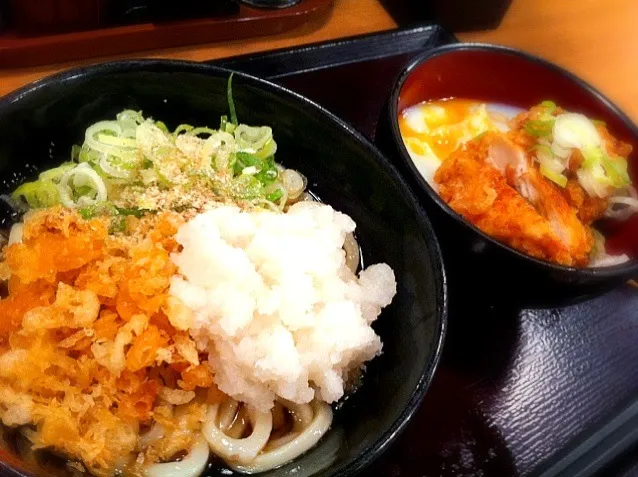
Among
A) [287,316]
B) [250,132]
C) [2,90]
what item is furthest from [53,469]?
[2,90]

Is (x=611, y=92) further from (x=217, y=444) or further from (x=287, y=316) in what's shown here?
(x=217, y=444)

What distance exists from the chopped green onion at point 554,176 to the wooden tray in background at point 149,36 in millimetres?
924

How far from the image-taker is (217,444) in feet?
3.27

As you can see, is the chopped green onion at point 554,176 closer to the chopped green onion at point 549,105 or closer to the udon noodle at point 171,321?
the chopped green onion at point 549,105

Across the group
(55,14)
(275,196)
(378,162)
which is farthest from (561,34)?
(55,14)

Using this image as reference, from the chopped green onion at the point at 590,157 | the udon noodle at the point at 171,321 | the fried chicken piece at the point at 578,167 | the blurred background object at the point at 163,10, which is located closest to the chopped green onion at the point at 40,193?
the udon noodle at the point at 171,321

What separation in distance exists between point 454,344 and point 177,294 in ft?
2.10

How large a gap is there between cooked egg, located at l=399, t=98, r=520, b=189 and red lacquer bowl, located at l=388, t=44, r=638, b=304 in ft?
0.08

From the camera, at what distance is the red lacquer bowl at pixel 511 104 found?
120 cm

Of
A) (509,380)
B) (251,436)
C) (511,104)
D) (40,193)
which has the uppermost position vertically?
(40,193)

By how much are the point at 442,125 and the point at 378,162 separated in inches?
16.6

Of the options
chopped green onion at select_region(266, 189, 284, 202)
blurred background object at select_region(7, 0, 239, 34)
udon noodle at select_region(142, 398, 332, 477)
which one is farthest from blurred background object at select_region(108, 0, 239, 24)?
udon noodle at select_region(142, 398, 332, 477)

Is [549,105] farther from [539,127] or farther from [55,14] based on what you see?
[55,14]

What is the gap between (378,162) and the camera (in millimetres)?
1227
